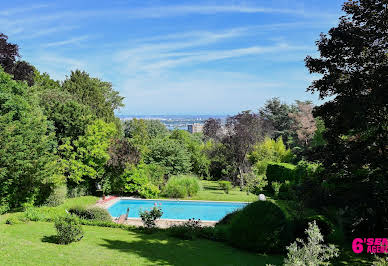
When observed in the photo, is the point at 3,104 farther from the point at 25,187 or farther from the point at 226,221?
the point at 226,221

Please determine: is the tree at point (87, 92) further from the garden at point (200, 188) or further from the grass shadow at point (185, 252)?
the grass shadow at point (185, 252)

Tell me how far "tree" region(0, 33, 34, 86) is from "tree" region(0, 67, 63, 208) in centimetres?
597

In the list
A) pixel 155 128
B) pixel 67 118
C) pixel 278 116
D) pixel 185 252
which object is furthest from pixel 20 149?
pixel 278 116

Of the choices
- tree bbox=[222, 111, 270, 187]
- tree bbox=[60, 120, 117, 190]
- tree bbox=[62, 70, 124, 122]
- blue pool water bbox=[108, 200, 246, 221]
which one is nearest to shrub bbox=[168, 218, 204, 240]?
blue pool water bbox=[108, 200, 246, 221]

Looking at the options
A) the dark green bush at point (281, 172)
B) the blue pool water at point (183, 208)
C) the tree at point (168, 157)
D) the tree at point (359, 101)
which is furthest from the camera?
the tree at point (168, 157)

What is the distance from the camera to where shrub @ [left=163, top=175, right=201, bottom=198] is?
1961 centimetres

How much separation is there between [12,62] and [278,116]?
35.6 m

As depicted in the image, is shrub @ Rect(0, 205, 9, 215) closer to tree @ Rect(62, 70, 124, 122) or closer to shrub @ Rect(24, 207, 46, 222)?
shrub @ Rect(24, 207, 46, 222)

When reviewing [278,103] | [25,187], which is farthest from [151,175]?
[278,103]

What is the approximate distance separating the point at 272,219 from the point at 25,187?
1215cm

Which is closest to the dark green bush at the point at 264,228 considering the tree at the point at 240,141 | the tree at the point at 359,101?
the tree at the point at 359,101

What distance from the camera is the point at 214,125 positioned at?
50938 millimetres

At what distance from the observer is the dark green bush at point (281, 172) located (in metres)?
20.1

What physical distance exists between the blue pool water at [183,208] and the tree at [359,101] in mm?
10056
